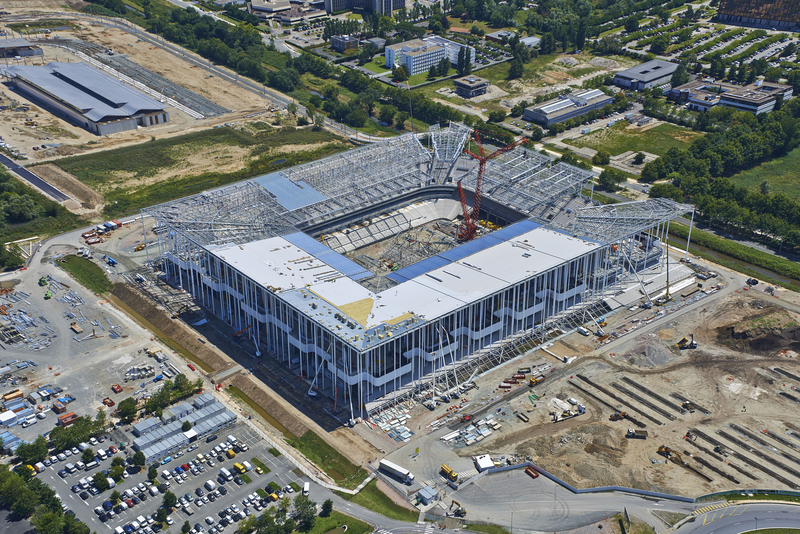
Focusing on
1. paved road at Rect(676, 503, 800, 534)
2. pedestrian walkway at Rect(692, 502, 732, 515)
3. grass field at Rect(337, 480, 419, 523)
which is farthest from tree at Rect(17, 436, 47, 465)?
pedestrian walkway at Rect(692, 502, 732, 515)

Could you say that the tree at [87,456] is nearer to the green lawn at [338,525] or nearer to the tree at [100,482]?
the tree at [100,482]

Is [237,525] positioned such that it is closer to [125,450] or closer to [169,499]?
[169,499]

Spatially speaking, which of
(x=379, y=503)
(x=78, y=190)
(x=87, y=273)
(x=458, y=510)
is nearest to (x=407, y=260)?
(x=379, y=503)

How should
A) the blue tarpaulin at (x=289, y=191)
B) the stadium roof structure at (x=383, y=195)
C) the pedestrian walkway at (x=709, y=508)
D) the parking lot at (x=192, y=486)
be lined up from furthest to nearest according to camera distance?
the blue tarpaulin at (x=289, y=191) < the stadium roof structure at (x=383, y=195) < the pedestrian walkway at (x=709, y=508) < the parking lot at (x=192, y=486)

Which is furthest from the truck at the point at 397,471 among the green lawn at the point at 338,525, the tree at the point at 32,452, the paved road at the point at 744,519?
the tree at the point at 32,452

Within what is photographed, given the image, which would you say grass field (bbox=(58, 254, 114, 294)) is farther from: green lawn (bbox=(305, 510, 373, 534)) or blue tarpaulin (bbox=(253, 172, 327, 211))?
green lawn (bbox=(305, 510, 373, 534))

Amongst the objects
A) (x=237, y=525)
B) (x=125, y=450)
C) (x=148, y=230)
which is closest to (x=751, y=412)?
(x=237, y=525)
